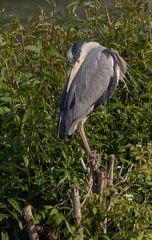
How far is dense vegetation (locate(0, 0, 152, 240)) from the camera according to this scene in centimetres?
269

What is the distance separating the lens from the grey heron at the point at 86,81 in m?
3.06

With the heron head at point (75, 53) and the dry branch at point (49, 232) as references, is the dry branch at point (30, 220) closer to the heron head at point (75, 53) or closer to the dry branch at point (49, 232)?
the dry branch at point (49, 232)

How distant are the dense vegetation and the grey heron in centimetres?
7

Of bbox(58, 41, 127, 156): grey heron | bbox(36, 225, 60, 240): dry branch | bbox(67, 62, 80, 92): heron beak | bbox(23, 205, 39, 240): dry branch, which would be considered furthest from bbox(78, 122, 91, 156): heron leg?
bbox(23, 205, 39, 240): dry branch

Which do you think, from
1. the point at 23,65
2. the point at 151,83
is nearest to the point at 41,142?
the point at 23,65

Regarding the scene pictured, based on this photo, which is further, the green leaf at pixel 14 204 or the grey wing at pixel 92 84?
the grey wing at pixel 92 84

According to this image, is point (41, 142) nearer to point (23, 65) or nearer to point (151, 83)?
point (23, 65)

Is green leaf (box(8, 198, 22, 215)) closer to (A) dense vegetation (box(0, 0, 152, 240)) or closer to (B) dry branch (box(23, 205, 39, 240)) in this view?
(A) dense vegetation (box(0, 0, 152, 240))

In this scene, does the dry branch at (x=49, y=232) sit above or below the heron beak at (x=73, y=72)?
below

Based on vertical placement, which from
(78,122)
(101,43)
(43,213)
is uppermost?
(101,43)

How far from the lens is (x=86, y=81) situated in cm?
330

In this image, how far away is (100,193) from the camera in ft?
8.78

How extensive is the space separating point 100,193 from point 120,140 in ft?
2.28

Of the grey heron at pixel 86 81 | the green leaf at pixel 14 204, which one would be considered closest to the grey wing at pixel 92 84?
the grey heron at pixel 86 81
